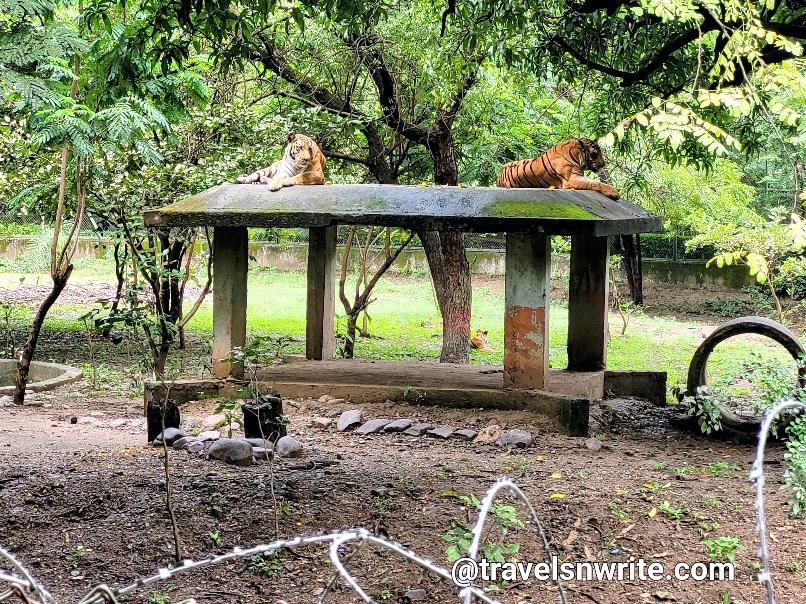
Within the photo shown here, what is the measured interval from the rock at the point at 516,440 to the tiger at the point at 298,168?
10.3 feet

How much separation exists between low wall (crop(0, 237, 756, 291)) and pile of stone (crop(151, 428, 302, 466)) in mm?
13373

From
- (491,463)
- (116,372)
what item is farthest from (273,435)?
(116,372)

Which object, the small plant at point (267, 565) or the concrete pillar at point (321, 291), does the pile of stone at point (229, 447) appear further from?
the concrete pillar at point (321, 291)

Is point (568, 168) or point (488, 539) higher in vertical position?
point (568, 168)

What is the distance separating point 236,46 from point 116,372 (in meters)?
6.26

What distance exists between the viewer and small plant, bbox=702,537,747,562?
477 centimetres

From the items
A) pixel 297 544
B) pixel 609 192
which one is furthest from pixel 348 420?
pixel 297 544

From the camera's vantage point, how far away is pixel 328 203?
7.98 metres

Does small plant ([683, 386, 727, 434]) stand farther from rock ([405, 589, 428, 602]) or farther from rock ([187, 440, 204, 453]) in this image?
rock ([187, 440, 204, 453])

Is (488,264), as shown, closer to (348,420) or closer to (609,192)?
(609,192)

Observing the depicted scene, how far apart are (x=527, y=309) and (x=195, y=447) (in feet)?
10.6

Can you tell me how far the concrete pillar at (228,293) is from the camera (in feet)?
27.7

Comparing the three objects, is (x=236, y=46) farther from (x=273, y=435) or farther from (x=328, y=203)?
(x=273, y=435)

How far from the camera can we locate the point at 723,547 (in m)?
4.84
